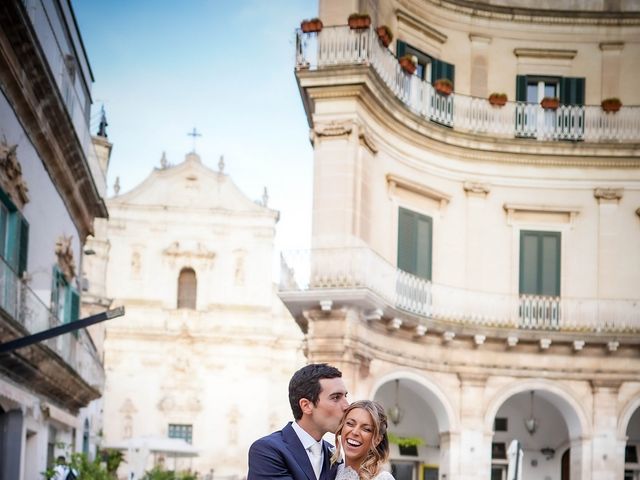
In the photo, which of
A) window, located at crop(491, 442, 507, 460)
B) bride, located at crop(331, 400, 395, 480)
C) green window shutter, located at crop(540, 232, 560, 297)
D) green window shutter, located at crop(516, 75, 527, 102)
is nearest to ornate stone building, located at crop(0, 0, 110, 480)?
window, located at crop(491, 442, 507, 460)

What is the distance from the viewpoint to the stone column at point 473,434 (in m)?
24.7

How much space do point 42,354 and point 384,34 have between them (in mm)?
10171

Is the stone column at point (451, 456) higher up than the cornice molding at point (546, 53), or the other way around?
the cornice molding at point (546, 53)

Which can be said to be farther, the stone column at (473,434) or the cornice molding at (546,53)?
the cornice molding at (546,53)

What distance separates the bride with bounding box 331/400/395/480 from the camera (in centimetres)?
492

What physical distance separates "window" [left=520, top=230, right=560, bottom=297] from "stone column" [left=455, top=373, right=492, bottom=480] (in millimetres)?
2394

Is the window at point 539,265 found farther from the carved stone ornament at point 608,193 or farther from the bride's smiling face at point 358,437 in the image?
the bride's smiling face at point 358,437

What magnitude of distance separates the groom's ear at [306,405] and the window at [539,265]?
21.2m

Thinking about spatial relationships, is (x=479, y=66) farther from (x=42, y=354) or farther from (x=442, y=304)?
(x=42, y=354)

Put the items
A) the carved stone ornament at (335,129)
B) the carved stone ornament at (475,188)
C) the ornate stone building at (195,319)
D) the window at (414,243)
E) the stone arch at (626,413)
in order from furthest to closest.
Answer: the ornate stone building at (195,319), the carved stone ornament at (475,188), the stone arch at (626,413), the window at (414,243), the carved stone ornament at (335,129)

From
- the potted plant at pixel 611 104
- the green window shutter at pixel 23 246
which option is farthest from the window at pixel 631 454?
the green window shutter at pixel 23 246

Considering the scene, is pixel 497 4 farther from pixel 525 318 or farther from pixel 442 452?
pixel 442 452

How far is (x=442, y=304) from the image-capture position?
82.1 ft

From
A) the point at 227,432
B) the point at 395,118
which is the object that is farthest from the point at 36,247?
the point at 227,432
